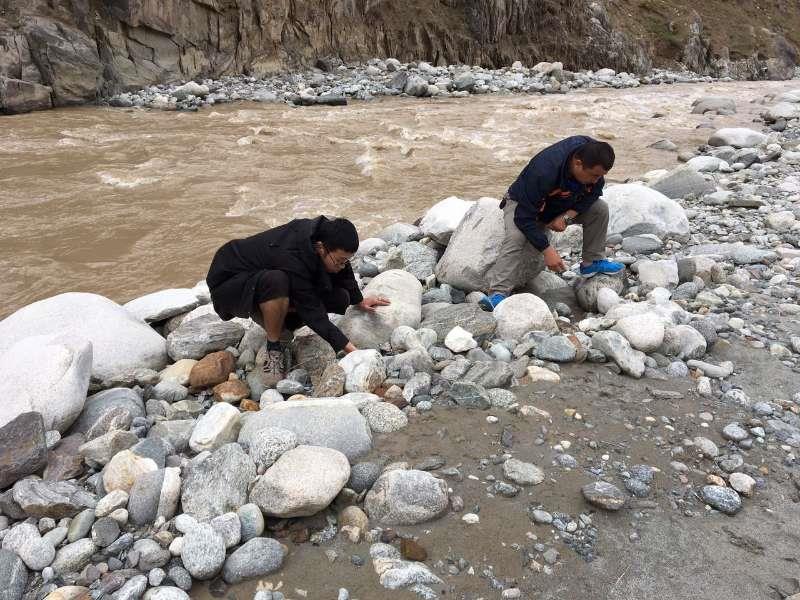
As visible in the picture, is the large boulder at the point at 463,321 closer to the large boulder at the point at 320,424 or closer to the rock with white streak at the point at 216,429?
the large boulder at the point at 320,424

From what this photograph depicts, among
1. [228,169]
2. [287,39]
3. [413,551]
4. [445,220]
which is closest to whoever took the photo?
[413,551]

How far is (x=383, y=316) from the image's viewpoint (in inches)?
161

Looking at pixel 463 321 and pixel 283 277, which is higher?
pixel 283 277

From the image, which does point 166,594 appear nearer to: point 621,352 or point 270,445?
point 270,445

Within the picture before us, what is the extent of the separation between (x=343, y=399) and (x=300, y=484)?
2.45ft

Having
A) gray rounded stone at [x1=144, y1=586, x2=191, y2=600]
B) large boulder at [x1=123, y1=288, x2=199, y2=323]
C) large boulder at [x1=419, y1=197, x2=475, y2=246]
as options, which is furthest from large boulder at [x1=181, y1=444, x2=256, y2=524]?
large boulder at [x1=419, y1=197, x2=475, y2=246]

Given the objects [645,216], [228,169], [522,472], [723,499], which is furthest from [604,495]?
[228,169]

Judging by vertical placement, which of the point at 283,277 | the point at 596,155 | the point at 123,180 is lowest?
the point at 123,180

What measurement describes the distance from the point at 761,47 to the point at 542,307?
36.9 metres

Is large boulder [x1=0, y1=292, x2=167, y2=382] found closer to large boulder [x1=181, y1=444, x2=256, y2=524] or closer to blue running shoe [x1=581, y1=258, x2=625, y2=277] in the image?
large boulder [x1=181, y1=444, x2=256, y2=524]

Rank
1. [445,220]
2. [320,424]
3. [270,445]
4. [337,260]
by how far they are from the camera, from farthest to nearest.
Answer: [445,220], [337,260], [320,424], [270,445]

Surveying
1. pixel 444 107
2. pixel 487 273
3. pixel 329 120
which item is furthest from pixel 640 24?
pixel 487 273

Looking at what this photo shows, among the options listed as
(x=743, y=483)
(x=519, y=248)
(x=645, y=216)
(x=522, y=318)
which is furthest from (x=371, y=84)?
(x=743, y=483)

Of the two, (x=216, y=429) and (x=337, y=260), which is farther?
(x=337, y=260)
